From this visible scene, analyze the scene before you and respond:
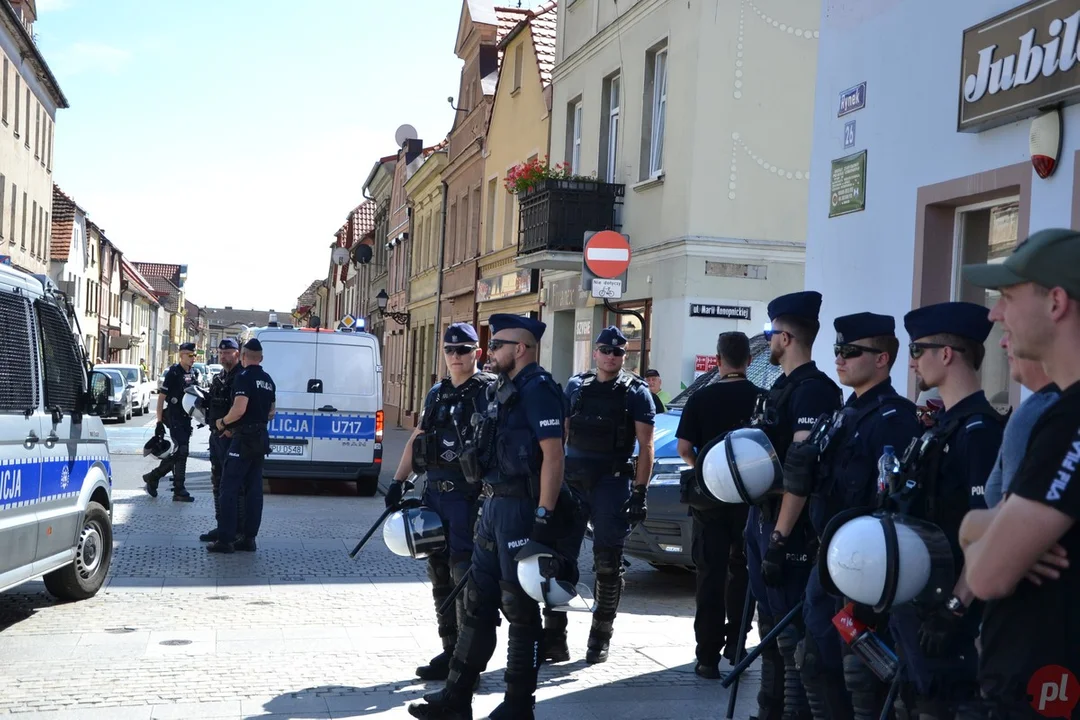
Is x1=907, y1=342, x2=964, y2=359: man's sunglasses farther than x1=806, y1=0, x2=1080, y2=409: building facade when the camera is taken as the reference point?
No

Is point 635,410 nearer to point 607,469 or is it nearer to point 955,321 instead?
point 607,469

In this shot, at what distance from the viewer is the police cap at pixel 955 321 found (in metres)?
4.10

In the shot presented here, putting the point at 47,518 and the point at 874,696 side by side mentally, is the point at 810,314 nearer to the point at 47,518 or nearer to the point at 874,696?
the point at 874,696

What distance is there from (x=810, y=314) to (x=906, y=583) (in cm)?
225

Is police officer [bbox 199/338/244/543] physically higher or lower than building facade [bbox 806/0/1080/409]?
lower

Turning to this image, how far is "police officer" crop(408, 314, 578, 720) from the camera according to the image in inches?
221

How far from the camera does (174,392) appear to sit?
15.7 m

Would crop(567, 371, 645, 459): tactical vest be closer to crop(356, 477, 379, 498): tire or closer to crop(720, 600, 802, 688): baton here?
crop(720, 600, 802, 688): baton

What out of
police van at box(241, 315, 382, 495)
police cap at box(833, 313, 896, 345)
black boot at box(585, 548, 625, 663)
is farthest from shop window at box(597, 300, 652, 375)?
police cap at box(833, 313, 896, 345)

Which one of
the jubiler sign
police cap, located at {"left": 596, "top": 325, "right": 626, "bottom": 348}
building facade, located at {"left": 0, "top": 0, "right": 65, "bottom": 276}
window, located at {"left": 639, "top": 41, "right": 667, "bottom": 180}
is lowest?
police cap, located at {"left": 596, "top": 325, "right": 626, "bottom": 348}

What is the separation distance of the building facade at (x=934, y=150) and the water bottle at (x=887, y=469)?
3.54m

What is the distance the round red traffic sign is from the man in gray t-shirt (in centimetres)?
1094

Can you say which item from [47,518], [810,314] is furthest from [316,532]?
[810,314]

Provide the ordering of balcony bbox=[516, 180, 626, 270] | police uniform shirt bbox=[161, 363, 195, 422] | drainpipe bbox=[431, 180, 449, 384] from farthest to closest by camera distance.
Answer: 1. drainpipe bbox=[431, 180, 449, 384]
2. balcony bbox=[516, 180, 626, 270]
3. police uniform shirt bbox=[161, 363, 195, 422]
